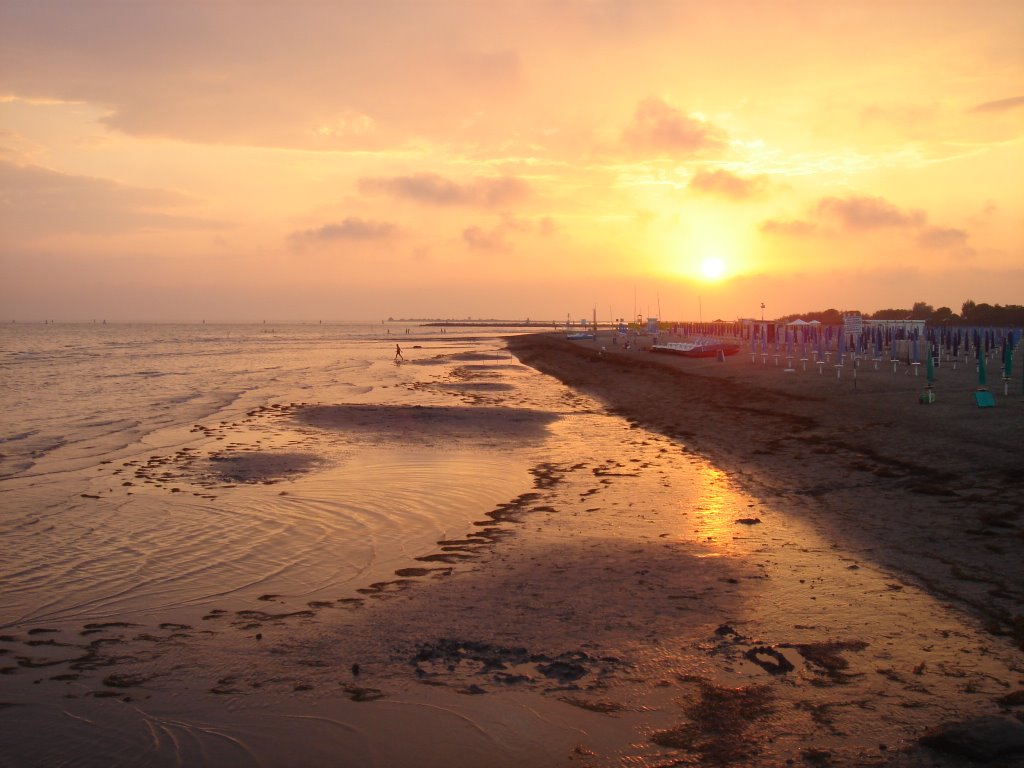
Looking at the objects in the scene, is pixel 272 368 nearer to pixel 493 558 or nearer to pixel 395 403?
pixel 395 403

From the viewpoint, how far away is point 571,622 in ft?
23.2

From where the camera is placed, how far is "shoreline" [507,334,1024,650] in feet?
27.4

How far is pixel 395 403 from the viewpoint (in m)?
29.1

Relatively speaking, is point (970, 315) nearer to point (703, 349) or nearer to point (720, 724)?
point (703, 349)

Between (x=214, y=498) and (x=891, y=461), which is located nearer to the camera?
(x=214, y=498)

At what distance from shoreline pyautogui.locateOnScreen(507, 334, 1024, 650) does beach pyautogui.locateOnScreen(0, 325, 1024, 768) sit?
7cm

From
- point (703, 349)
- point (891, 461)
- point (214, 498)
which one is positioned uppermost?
point (703, 349)

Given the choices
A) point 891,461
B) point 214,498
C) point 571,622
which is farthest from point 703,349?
point 571,622

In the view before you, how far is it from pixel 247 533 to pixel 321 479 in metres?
3.96

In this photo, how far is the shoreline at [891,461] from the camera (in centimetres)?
834

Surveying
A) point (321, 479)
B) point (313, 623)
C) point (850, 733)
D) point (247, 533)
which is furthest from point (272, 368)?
point (850, 733)

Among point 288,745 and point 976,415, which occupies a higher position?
point 976,415

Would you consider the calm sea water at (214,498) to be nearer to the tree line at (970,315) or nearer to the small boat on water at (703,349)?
the small boat on water at (703,349)

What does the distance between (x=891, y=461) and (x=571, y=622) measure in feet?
30.1
